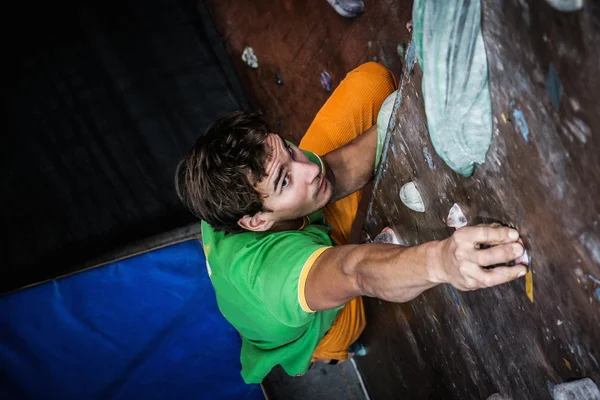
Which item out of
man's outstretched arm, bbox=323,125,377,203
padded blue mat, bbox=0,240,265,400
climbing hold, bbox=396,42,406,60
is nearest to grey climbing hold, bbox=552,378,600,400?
man's outstretched arm, bbox=323,125,377,203

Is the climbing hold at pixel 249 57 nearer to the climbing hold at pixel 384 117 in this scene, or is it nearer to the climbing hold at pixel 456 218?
the climbing hold at pixel 384 117

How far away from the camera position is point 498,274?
83 cm

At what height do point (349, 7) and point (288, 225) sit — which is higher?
point (349, 7)

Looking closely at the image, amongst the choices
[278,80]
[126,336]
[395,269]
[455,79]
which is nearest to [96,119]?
[278,80]

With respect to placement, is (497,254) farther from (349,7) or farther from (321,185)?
(349,7)

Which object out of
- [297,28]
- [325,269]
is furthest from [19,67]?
[325,269]

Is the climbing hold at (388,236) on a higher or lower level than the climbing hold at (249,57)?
lower

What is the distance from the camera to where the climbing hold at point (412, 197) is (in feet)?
3.88

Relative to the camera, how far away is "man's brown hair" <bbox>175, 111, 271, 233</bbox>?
4.52 feet

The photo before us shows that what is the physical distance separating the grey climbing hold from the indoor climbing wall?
12mm

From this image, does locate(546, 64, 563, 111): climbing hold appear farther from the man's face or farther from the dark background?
the dark background

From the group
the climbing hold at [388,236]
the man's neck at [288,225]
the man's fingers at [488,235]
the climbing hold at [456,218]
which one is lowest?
the climbing hold at [388,236]

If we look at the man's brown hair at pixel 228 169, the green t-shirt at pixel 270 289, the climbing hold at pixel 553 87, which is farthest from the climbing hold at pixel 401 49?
the climbing hold at pixel 553 87

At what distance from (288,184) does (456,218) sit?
540 millimetres
